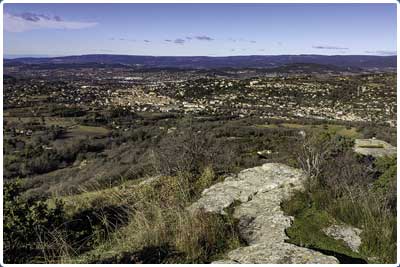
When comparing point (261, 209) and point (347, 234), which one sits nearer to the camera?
point (347, 234)

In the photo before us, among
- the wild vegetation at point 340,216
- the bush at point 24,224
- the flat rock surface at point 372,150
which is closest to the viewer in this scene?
the wild vegetation at point 340,216

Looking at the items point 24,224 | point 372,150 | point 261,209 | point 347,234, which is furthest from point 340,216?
point 372,150

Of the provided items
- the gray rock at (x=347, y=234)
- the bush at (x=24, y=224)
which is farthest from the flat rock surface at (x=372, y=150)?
the bush at (x=24, y=224)

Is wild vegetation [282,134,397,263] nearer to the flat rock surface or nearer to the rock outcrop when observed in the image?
the rock outcrop

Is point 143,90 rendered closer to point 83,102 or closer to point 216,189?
point 83,102

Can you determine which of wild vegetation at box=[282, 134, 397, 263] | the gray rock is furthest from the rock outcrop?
the gray rock

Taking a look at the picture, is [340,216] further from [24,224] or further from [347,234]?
[24,224]

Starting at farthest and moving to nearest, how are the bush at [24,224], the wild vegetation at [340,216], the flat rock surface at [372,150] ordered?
the flat rock surface at [372,150], the bush at [24,224], the wild vegetation at [340,216]

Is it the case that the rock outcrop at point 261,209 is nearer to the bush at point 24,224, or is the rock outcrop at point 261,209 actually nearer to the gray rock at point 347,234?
the gray rock at point 347,234
